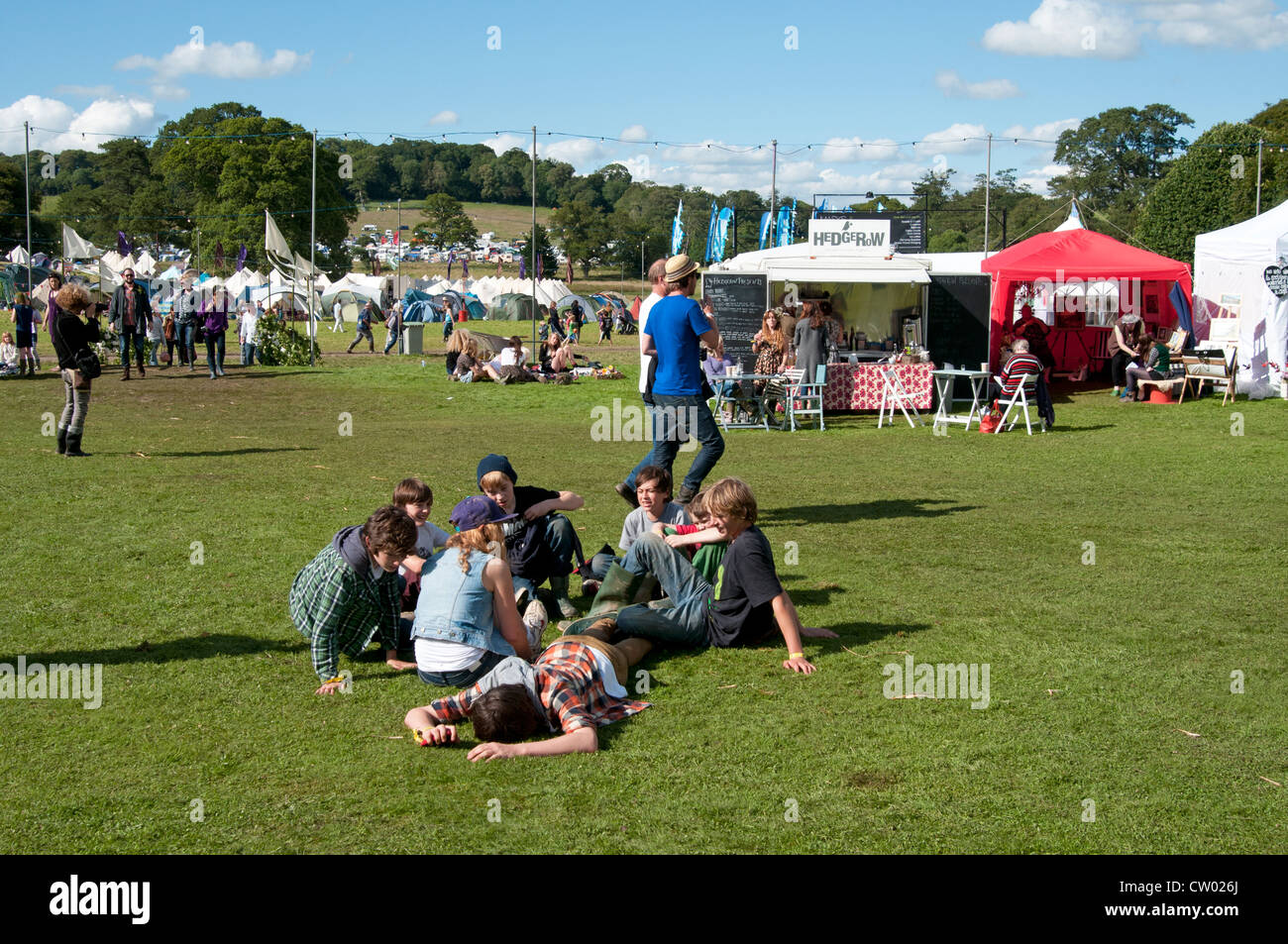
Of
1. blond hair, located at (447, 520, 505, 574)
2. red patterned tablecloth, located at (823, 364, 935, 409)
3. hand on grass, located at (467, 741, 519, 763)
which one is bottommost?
hand on grass, located at (467, 741, 519, 763)

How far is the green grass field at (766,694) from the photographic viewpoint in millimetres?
3961

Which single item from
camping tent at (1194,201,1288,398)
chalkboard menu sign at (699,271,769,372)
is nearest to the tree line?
camping tent at (1194,201,1288,398)

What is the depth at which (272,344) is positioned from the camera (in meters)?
25.8

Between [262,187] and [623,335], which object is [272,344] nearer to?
[623,335]

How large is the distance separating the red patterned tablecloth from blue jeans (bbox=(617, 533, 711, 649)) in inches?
483

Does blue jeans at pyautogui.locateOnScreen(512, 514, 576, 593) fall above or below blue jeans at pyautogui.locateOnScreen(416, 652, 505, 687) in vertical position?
above

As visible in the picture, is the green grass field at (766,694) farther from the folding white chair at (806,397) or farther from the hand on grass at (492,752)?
the folding white chair at (806,397)

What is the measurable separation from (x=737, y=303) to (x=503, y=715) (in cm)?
1546

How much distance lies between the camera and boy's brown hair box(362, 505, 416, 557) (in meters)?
5.20

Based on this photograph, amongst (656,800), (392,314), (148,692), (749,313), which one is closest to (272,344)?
(392,314)

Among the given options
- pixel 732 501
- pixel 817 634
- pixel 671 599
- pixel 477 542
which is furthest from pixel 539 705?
pixel 817 634

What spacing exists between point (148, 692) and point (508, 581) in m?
1.82

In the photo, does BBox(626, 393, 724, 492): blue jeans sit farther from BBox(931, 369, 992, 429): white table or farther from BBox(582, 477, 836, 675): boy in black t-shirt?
BBox(931, 369, 992, 429): white table

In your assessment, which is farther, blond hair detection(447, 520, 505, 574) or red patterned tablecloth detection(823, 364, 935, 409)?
red patterned tablecloth detection(823, 364, 935, 409)
